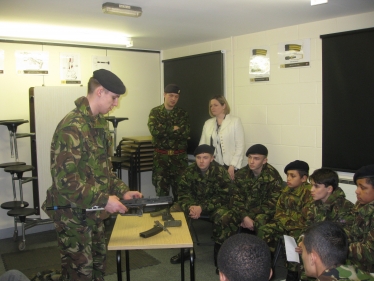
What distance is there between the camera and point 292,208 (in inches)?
138

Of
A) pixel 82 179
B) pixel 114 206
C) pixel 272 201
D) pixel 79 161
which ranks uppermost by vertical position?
pixel 79 161

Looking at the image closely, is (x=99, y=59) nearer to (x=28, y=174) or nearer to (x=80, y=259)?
(x=28, y=174)

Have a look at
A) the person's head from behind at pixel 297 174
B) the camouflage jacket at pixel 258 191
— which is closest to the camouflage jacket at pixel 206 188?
the camouflage jacket at pixel 258 191

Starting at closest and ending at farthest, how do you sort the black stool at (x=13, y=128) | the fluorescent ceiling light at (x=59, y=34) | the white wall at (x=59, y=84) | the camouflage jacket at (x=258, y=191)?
the camouflage jacket at (x=258, y=191) → the fluorescent ceiling light at (x=59, y=34) → the black stool at (x=13, y=128) → the white wall at (x=59, y=84)

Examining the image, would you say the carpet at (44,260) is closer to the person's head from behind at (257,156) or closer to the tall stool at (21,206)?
the tall stool at (21,206)

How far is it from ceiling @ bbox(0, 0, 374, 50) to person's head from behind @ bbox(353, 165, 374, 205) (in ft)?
4.83

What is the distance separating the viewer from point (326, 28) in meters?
4.03

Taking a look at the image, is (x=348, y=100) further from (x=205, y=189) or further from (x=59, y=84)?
(x=59, y=84)

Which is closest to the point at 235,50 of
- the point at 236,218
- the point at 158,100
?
the point at 158,100

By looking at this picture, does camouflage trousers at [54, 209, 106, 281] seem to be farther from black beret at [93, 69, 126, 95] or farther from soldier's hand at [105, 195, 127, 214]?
black beret at [93, 69, 126, 95]

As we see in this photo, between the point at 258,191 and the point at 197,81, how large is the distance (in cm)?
211

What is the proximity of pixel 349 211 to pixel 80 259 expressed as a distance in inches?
76.2

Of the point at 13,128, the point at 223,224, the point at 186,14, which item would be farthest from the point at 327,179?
the point at 13,128

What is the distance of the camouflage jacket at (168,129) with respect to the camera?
5051 mm
